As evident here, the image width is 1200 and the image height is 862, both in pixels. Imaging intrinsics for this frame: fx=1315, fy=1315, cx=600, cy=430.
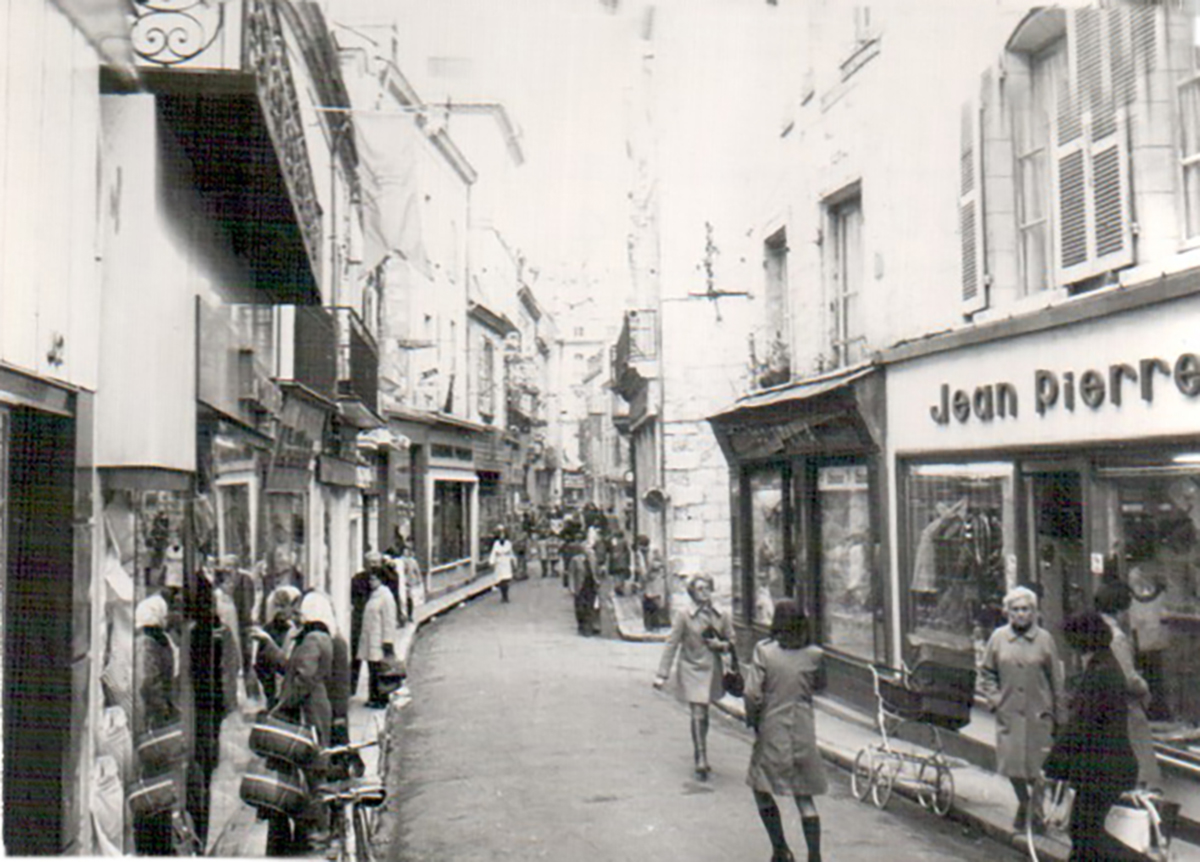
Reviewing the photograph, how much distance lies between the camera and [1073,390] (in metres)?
6.54

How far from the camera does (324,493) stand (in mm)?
11766

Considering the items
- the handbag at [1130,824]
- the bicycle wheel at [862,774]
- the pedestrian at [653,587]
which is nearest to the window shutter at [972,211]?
the bicycle wheel at [862,774]

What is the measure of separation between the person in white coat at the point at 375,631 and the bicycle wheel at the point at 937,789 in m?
4.76

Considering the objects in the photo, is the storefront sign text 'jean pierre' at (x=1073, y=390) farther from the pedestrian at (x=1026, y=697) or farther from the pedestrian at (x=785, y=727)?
the pedestrian at (x=785, y=727)

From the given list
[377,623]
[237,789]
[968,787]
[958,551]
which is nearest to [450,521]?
[377,623]

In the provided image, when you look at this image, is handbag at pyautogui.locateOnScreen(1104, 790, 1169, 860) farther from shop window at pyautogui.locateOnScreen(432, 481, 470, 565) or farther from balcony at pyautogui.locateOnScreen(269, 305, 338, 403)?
shop window at pyautogui.locateOnScreen(432, 481, 470, 565)

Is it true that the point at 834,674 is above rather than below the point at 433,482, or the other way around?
below

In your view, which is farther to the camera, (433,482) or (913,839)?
(433,482)

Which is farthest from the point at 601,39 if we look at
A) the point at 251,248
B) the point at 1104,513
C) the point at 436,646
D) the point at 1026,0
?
the point at 436,646

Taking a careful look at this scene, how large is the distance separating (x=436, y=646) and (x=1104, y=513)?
10406mm

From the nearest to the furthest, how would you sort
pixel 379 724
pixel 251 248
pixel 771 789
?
pixel 771 789, pixel 251 248, pixel 379 724

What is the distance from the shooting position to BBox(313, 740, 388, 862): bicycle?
501cm

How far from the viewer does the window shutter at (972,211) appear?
744 centimetres

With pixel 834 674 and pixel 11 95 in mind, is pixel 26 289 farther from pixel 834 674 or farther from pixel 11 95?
pixel 834 674
